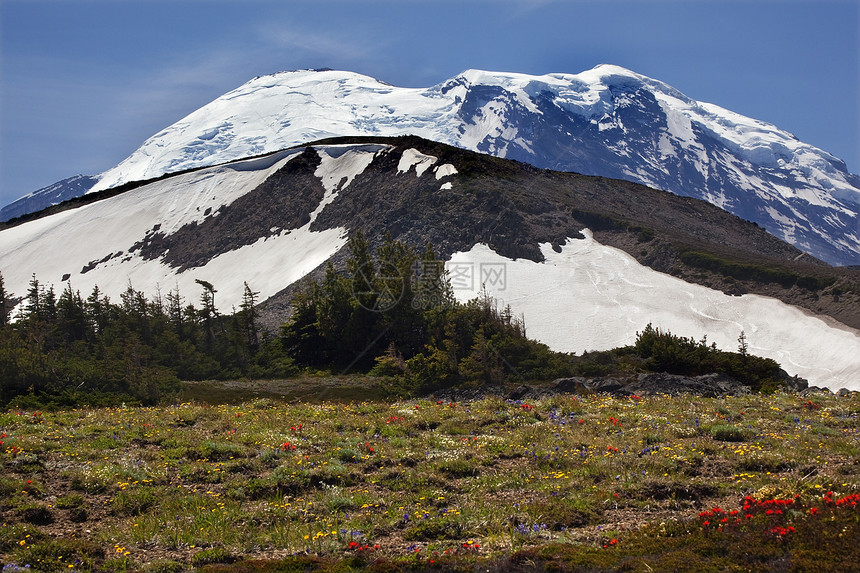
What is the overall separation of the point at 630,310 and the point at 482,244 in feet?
64.9

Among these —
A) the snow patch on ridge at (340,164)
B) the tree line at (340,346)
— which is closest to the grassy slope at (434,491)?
the tree line at (340,346)

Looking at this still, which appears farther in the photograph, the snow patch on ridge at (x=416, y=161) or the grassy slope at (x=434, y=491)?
the snow patch on ridge at (x=416, y=161)

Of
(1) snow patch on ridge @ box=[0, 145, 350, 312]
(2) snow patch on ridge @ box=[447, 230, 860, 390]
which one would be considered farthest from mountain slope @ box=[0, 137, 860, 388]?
(1) snow patch on ridge @ box=[0, 145, 350, 312]

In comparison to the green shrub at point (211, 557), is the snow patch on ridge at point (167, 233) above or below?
above

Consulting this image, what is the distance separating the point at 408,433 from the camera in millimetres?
20094

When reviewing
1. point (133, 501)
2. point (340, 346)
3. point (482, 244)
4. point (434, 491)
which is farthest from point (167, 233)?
point (434, 491)

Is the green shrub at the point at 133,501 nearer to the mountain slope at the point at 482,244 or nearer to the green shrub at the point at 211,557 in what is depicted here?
the green shrub at the point at 211,557

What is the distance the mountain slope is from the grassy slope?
38163 millimetres

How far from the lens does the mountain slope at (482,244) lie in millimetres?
59438

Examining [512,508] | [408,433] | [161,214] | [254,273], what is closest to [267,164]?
[161,214]

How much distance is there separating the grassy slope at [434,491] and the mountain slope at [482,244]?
125 feet

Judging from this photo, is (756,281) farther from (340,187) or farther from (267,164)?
(267,164)

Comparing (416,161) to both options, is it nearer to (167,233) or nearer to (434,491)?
(167,233)

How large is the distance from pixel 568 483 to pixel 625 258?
62.0 meters
